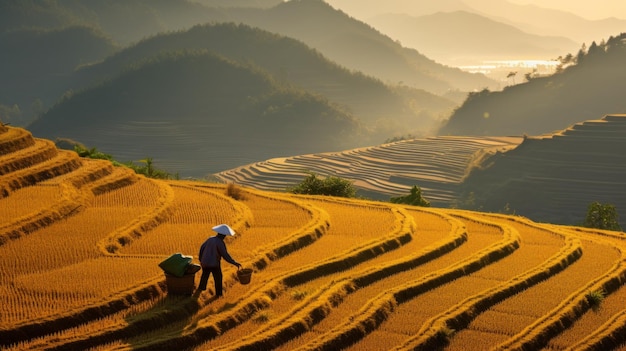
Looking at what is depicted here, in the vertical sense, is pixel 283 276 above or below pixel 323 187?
above

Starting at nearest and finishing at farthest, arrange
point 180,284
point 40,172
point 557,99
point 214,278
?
1. point 180,284
2. point 214,278
3. point 40,172
4. point 557,99

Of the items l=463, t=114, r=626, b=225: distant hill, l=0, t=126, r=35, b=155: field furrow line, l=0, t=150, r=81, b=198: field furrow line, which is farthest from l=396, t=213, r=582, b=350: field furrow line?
l=463, t=114, r=626, b=225: distant hill

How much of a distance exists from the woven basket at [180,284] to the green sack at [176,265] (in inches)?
5.6

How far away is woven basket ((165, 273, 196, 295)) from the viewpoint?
50.3ft

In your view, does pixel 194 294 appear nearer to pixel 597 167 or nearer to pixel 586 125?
pixel 597 167

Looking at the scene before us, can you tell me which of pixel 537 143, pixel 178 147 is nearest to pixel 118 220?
pixel 537 143

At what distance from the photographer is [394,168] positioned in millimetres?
94875

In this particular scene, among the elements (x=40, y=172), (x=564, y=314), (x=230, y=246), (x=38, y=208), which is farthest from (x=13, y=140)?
(x=564, y=314)

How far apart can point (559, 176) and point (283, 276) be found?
214 ft

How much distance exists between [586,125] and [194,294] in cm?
7520

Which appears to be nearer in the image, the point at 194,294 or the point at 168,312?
the point at 168,312

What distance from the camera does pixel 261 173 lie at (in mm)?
98625

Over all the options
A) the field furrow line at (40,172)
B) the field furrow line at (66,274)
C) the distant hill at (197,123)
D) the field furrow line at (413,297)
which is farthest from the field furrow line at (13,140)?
the distant hill at (197,123)

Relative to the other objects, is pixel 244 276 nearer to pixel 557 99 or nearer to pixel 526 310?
pixel 526 310
